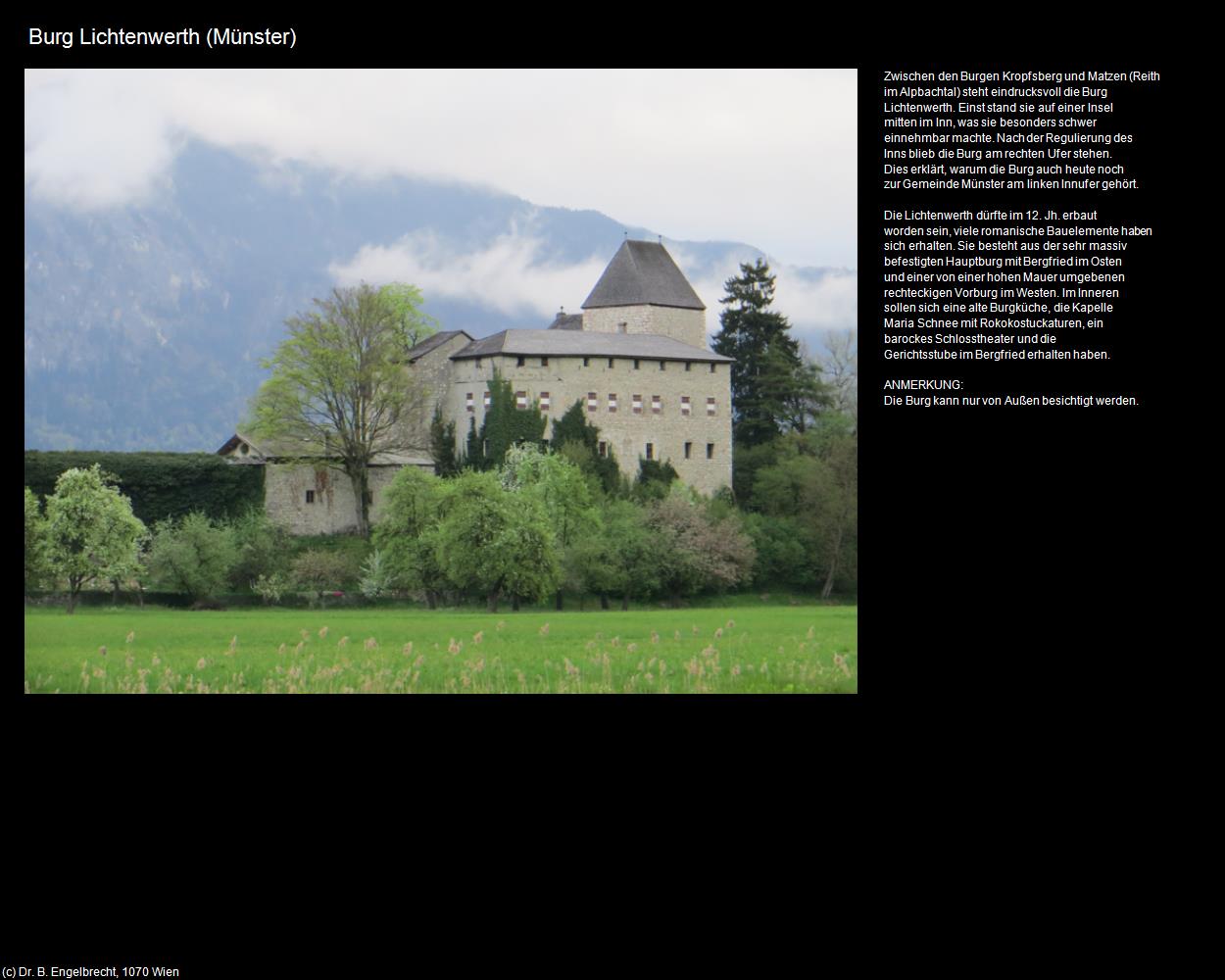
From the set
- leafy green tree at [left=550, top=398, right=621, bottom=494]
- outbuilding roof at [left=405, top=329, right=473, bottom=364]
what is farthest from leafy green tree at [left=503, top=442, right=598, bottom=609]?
outbuilding roof at [left=405, top=329, right=473, bottom=364]

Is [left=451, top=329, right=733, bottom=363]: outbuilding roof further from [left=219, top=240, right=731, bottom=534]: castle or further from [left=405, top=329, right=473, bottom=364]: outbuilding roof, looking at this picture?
[left=405, top=329, right=473, bottom=364]: outbuilding roof

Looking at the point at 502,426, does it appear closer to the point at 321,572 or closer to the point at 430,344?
the point at 430,344

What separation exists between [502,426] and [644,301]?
12.3 meters

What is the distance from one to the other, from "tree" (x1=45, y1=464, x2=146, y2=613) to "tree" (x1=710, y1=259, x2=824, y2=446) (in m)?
28.1

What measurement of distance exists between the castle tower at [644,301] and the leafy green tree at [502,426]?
9.78 meters

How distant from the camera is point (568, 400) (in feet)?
190

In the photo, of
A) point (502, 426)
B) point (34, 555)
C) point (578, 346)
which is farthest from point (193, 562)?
point (578, 346)

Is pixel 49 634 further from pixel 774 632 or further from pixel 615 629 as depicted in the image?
pixel 774 632

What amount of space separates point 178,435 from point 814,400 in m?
96.3

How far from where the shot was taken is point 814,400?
60344mm

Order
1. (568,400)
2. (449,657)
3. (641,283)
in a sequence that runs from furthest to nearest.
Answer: (641,283), (568,400), (449,657)

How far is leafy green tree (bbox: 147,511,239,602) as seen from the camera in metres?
41.4

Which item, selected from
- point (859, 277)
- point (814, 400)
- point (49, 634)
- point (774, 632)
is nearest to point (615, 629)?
point (774, 632)

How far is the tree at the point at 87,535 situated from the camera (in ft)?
124
